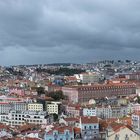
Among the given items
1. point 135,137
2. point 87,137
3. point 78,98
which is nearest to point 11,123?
point 87,137

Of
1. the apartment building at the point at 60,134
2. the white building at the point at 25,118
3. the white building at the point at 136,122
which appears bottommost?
the white building at the point at 25,118

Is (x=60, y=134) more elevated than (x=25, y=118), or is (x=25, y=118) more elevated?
(x=60, y=134)

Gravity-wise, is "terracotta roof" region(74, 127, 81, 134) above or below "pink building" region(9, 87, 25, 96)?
below

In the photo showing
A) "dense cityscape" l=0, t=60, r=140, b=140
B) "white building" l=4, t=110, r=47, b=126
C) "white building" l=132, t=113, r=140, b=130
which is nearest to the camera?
"dense cityscape" l=0, t=60, r=140, b=140

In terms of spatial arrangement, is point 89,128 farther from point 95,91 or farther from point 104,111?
point 95,91

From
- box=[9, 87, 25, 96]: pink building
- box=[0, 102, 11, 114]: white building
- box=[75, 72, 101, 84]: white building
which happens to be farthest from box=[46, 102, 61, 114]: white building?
box=[75, 72, 101, 84]: white building

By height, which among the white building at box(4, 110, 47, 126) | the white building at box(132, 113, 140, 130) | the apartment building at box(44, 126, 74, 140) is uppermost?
the white building at box(132, 113, 140, 130)

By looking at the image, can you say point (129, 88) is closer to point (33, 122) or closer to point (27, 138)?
point (33, 122)

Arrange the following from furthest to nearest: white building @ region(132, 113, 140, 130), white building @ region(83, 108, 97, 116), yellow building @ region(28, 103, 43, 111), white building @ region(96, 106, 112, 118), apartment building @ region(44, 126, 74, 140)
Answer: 1. yellow building @ region(28, 103, 43, 111)
2. white building @ region(96, 106, 112, 118)
3. white building @ region(83, 108, 97, 116)
4. white building @ region(132, 113, 140, 130)
5. apartment building @ region(44, 126, 74, 140)

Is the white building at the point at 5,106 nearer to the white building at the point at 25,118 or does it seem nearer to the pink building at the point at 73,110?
the pink building at the point at 73,110

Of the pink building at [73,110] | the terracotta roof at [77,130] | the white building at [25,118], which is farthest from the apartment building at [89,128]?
the pink building at [73,110]

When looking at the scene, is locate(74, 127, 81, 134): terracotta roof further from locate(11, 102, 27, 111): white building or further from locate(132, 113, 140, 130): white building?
locate(11, 102, 27, 111): white building

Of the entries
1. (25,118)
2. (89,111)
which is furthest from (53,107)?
(25,118)
